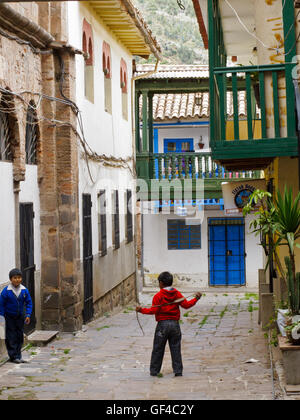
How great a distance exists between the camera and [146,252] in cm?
2748

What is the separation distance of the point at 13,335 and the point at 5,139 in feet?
10.1

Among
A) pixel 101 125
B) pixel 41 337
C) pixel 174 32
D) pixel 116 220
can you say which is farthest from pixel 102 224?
pixel 174 32

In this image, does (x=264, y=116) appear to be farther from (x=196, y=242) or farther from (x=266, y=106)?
(x=196, y=242)

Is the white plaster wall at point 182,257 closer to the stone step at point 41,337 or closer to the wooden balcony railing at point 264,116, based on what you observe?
the stone step at point 41,337

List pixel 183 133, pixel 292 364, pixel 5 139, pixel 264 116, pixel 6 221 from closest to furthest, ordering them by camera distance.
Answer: pixel 292 364 → pixel 264 116 → pixel 6 221 → pixel 5 139 → pixel 183 133

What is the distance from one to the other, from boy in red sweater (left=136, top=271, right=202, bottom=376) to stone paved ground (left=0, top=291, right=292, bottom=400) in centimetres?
23

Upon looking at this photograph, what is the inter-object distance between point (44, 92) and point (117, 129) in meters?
6.33

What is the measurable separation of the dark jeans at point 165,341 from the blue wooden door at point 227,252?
16976 millimetres

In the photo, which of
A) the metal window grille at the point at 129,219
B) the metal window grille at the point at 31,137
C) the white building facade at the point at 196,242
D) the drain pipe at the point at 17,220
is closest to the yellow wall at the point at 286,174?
the drain pipe at the point at 17,220

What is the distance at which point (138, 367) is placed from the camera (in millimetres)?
11102

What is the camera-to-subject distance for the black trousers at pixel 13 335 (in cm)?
1126
